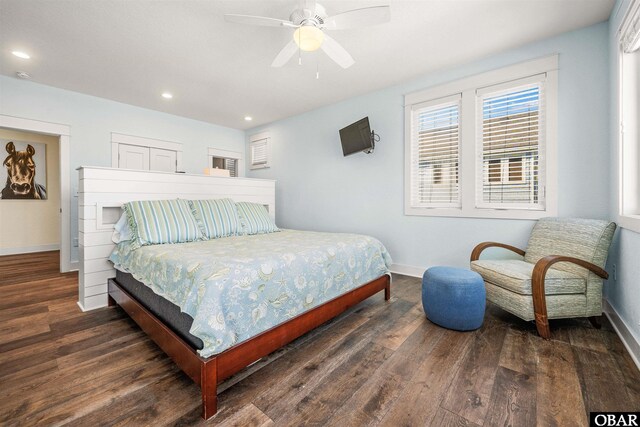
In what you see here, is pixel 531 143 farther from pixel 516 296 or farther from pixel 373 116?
pixel 373 116

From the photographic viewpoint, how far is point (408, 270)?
381 centimetres

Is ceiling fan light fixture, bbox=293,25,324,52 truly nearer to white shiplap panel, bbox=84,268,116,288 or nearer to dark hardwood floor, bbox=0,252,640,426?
dark hardwood floor, bbox=0,252,640,426

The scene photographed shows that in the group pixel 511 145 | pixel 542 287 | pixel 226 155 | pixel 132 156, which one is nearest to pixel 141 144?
pixel 132 156

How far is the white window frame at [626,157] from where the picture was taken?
2078mm

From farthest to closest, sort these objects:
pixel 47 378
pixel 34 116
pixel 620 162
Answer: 1. pixel 34 116
2. pixel 620 162
3. pixel 47 378

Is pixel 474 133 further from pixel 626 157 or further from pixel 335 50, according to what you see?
pixel 335 50

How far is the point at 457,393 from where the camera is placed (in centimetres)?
151

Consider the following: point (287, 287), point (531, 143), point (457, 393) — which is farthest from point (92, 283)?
point (531, 143)

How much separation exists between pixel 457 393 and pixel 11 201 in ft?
27.0

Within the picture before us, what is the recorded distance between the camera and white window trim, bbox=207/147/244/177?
223 inches

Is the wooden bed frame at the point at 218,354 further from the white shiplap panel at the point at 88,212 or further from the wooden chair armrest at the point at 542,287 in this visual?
the wooden chair armrest at the point at 542,287

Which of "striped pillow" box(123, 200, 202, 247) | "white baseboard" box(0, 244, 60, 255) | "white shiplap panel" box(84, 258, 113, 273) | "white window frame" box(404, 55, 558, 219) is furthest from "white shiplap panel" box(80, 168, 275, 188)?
"white baseboard" box(0, 244, 60, 255)

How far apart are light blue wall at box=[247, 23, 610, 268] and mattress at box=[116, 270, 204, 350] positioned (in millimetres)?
2953

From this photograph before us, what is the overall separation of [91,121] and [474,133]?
5.64 meters
